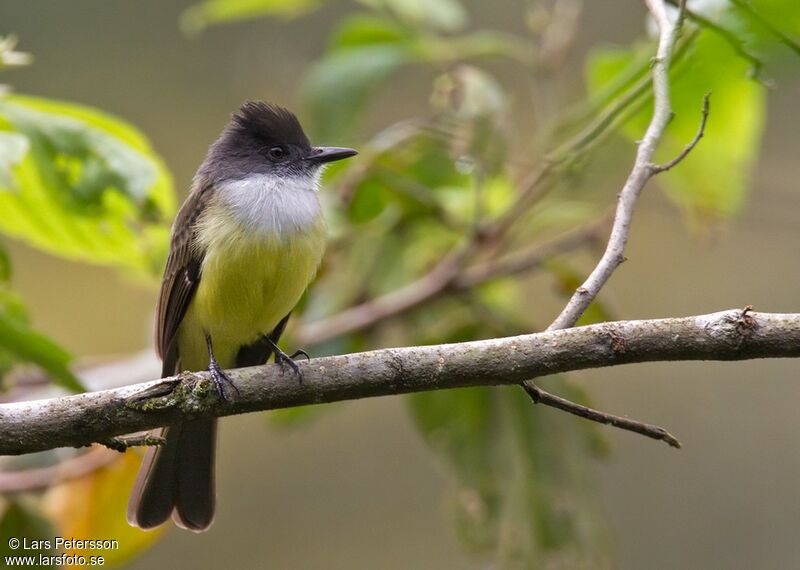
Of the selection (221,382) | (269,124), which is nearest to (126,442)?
(221,382)

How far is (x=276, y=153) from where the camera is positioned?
339cm

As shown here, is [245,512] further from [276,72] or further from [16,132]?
A: [16,132]

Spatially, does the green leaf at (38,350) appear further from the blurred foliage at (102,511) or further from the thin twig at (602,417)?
the thin twig at (602,417)

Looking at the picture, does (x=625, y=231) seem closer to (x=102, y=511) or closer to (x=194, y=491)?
(x=194, y=491)

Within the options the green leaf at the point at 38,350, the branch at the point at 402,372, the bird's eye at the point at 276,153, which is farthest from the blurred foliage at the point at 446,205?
the branch at the point at 402,372

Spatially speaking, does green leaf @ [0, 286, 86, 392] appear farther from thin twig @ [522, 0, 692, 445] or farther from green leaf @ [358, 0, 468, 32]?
green leaf @ [358, 0, 468, 32]

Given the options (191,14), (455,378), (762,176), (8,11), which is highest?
(8,11)

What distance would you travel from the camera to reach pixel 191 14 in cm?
374

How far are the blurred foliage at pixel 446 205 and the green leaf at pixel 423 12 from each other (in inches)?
0.4

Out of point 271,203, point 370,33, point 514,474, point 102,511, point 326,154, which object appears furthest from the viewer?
point 370,33

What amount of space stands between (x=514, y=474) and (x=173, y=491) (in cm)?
107

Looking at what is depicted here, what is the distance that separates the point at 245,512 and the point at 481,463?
3.15 meters

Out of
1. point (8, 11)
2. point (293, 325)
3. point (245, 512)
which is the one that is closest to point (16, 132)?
point (293, 325)

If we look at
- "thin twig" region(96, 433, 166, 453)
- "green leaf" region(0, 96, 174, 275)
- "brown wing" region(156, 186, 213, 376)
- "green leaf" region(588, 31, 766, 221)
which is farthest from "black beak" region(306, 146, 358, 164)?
"thin twig" region(96, 433, 166, 453)
